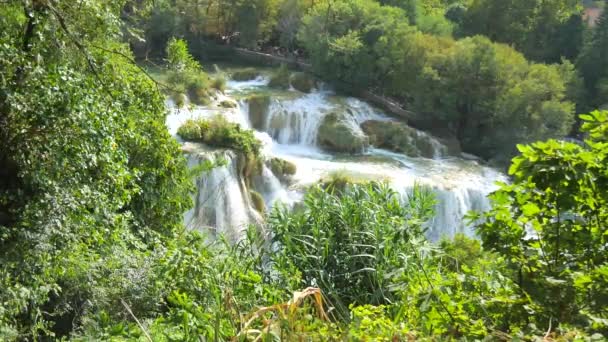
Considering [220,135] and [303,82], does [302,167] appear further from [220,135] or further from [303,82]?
[303,82]

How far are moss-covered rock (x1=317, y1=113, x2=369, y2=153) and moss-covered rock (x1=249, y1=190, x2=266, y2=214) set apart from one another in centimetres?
532

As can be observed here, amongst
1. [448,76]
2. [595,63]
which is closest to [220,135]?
[448,76]

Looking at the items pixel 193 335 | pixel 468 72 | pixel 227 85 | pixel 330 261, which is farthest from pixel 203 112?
pixel 193 335

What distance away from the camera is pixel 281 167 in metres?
16.8

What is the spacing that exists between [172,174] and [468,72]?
15.8 m

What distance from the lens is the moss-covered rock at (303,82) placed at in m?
24.2

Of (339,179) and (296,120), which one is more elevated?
(296,120)

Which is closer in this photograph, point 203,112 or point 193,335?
point 193,335

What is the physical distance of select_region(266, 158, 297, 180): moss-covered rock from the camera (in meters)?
16.7

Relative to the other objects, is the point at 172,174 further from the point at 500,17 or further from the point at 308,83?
the point at 500,17

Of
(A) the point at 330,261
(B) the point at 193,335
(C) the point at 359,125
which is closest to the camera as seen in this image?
(B) the point at 193,335

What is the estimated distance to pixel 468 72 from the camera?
73.3ft

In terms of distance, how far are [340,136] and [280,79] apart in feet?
16.2

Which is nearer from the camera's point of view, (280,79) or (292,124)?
(292,124)
